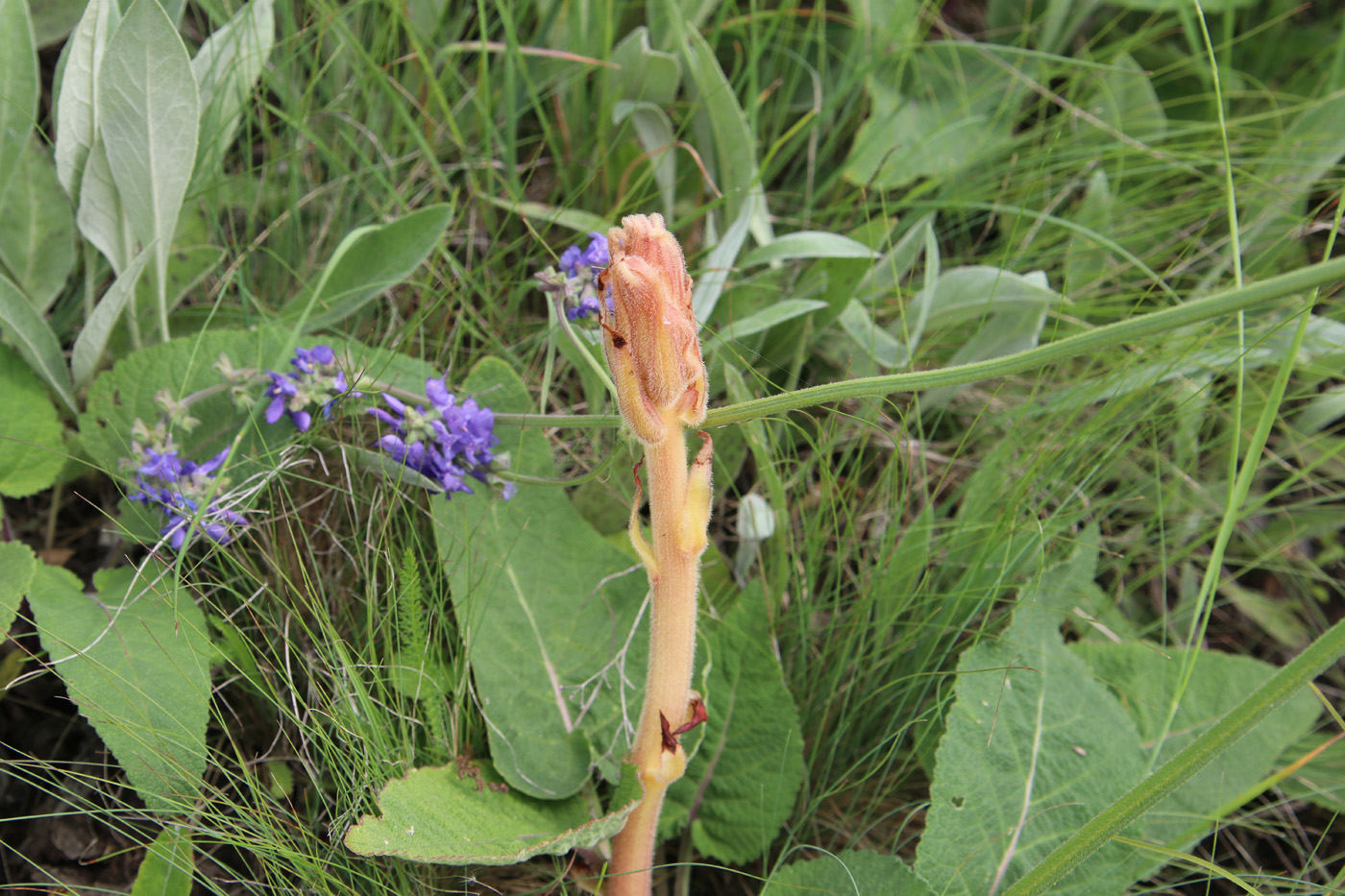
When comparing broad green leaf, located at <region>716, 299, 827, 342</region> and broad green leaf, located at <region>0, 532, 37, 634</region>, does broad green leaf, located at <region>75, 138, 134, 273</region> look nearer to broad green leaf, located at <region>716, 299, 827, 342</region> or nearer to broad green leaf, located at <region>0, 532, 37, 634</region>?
broad green leaf, located at <region>0, 532, 37, 634</region>

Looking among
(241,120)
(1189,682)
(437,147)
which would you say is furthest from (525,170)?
(1189,682)

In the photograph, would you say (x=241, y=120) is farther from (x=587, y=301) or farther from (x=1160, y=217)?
(x=1160, y=217)

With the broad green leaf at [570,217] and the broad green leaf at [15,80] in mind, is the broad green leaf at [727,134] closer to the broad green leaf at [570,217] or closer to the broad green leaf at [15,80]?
the broad green leaf at [570,217]

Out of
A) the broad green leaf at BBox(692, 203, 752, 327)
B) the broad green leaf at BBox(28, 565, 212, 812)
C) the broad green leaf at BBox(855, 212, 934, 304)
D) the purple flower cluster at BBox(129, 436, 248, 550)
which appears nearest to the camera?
the broad green leaf at BBox(28, 565, 212, 812)

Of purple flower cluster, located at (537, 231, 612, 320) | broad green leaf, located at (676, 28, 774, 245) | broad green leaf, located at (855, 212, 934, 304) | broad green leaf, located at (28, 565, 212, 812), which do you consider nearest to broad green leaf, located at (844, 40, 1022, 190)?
broad green leaf, located at (855, 212, 934, 304)

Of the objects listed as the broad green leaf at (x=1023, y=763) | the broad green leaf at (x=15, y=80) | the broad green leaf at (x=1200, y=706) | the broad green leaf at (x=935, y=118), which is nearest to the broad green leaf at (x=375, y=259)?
the broad green leaf at (x=15, y=80)

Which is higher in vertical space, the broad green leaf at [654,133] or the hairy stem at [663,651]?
the broad green leaf at [654,133]
